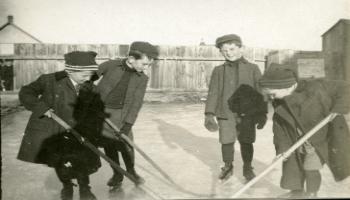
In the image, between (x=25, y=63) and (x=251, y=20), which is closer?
(x=251, y=20)

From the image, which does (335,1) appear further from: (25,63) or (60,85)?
(25,63)

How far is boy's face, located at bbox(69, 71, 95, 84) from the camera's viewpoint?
3707 mm

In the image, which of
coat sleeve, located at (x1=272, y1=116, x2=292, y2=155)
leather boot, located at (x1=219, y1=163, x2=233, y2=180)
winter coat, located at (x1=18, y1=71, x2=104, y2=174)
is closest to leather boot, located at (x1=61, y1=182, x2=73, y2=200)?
winter coat, located at (x1=18, y1=71, x2=104, y2=174)

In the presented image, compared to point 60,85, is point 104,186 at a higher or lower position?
lower

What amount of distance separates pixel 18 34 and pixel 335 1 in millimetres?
23122

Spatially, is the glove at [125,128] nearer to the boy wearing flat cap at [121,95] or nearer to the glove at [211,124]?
the boy wearing flat cap at [121,95]

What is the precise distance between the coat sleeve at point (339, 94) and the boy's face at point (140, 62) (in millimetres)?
1632

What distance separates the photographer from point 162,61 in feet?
47.6

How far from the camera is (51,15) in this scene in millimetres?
4340

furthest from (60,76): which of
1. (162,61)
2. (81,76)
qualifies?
(162,61)

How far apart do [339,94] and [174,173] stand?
2.15 m

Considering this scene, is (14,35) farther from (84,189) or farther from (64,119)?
(84,189)

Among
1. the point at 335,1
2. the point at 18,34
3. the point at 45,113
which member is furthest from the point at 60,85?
the point at 18,34

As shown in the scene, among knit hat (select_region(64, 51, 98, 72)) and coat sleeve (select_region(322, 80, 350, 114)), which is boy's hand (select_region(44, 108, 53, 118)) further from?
coat sleeve (select_region(322, 80, 350, 114))
